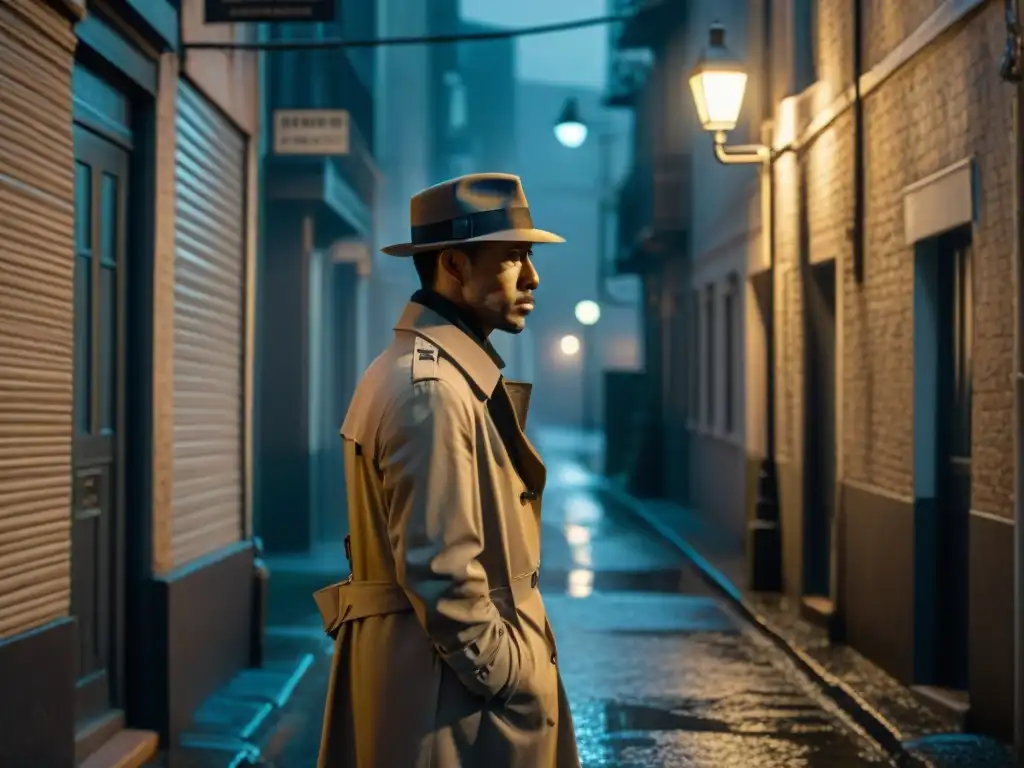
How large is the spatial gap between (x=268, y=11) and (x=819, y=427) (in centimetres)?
595

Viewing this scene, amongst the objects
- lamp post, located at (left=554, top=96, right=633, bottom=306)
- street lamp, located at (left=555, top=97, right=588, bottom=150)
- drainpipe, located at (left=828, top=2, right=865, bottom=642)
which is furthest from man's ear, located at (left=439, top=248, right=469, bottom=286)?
street lamp, located at (left=555, top=97, right=588, bottom=150)

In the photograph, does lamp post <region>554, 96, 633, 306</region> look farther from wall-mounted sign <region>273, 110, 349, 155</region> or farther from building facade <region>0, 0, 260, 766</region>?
building facade <region>0, 0, 260, 766</region>

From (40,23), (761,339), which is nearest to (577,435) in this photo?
(761,339)

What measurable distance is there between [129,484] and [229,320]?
1988 mm

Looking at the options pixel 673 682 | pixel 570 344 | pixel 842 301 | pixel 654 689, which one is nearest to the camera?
pixel 654 689

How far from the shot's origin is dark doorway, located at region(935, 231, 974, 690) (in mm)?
8289

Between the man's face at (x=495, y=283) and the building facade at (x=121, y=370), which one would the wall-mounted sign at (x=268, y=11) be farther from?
the man's face at (x=495, y=283)

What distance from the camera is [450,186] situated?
3.26 m

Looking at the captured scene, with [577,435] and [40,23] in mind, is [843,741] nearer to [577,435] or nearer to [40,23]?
[40,23]

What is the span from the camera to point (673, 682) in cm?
897

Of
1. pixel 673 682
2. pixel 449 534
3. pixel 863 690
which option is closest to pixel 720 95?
pixel 673 682

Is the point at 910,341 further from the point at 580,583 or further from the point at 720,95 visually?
the point at 580,583

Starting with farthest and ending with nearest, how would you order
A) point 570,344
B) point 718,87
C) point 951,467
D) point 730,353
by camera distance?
point 570,344 < point 730,353 < point 718,87 < point 951,467

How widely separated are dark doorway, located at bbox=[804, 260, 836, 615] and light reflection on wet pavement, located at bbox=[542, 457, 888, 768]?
0.88m
